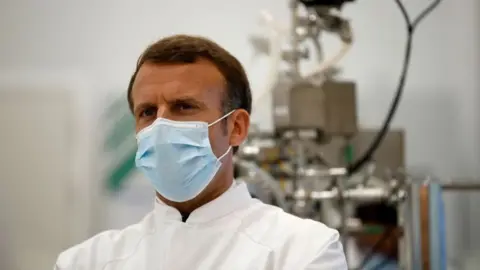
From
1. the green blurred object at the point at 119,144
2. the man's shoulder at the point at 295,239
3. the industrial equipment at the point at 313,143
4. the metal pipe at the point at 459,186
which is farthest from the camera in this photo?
the green blurred object at the point at 119,144

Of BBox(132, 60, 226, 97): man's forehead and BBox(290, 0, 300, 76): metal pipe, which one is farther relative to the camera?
BBox(290, 0, 300, 76): metal pipe

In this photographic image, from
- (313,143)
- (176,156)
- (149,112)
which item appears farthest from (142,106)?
(313,143)

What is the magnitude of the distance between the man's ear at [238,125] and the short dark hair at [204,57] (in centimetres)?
2

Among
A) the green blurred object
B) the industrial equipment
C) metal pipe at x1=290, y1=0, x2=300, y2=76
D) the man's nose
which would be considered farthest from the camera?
the green blurred object

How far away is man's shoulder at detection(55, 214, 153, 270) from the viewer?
121 centimetres

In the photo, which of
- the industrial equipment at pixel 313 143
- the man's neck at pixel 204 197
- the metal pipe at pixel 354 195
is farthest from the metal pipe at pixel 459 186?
the man's neck at pixel 204 197

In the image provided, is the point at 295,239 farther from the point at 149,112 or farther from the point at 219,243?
the point at 149,112

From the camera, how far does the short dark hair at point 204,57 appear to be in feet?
3.93

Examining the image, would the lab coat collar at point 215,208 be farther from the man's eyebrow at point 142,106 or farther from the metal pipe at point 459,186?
the metal pipe at point 459,186

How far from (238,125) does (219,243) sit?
265 millimetres

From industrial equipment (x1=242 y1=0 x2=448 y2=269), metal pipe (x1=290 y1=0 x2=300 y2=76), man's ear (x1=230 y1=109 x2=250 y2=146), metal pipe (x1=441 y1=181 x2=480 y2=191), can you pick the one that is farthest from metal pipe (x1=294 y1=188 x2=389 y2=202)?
man's ear (x1=230 y1=109 x2=250 y2=146)

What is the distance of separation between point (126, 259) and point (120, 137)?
1472mm

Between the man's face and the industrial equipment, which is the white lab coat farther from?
the industrial equipment

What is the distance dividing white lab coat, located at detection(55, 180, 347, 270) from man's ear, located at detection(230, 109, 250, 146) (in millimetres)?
100
